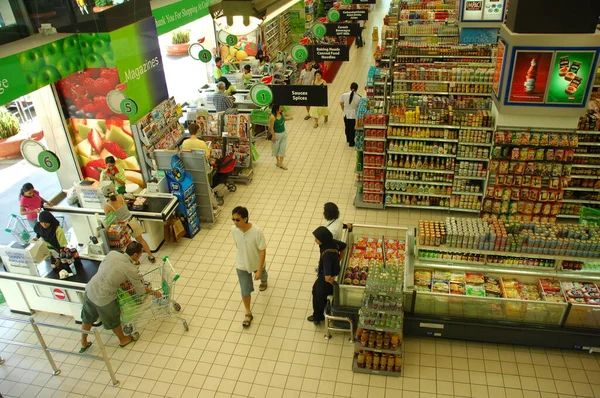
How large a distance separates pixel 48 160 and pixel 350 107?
6.91m

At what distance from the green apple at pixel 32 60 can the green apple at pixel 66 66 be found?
0.45 m

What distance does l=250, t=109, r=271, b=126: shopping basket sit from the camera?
11734mm

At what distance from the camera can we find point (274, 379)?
233 inches

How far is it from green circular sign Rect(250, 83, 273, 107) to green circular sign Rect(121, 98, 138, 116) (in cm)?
226

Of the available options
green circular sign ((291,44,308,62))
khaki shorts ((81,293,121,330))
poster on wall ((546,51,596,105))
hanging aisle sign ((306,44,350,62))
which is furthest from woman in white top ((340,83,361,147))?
khaki shorts ((81,293,121,330))

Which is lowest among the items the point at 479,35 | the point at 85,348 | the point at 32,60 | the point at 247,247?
the point at 85,348

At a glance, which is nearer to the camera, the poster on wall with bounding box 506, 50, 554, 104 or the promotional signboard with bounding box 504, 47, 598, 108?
the promotional signboard with bounding box 504, 47, 598, 108

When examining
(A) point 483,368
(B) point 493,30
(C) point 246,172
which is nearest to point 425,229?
(A) point 483,368

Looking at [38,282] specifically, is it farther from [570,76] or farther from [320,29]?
[320,29]

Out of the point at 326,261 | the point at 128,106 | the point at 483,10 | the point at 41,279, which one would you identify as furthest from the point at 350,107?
the point at 41,279

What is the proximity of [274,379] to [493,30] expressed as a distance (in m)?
11.7

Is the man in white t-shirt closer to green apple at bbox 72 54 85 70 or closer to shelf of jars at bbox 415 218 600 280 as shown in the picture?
shelf of jars at bbox 415 218 600 280

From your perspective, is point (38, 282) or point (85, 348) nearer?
point (85, 348)

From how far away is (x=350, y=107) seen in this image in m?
11.3
